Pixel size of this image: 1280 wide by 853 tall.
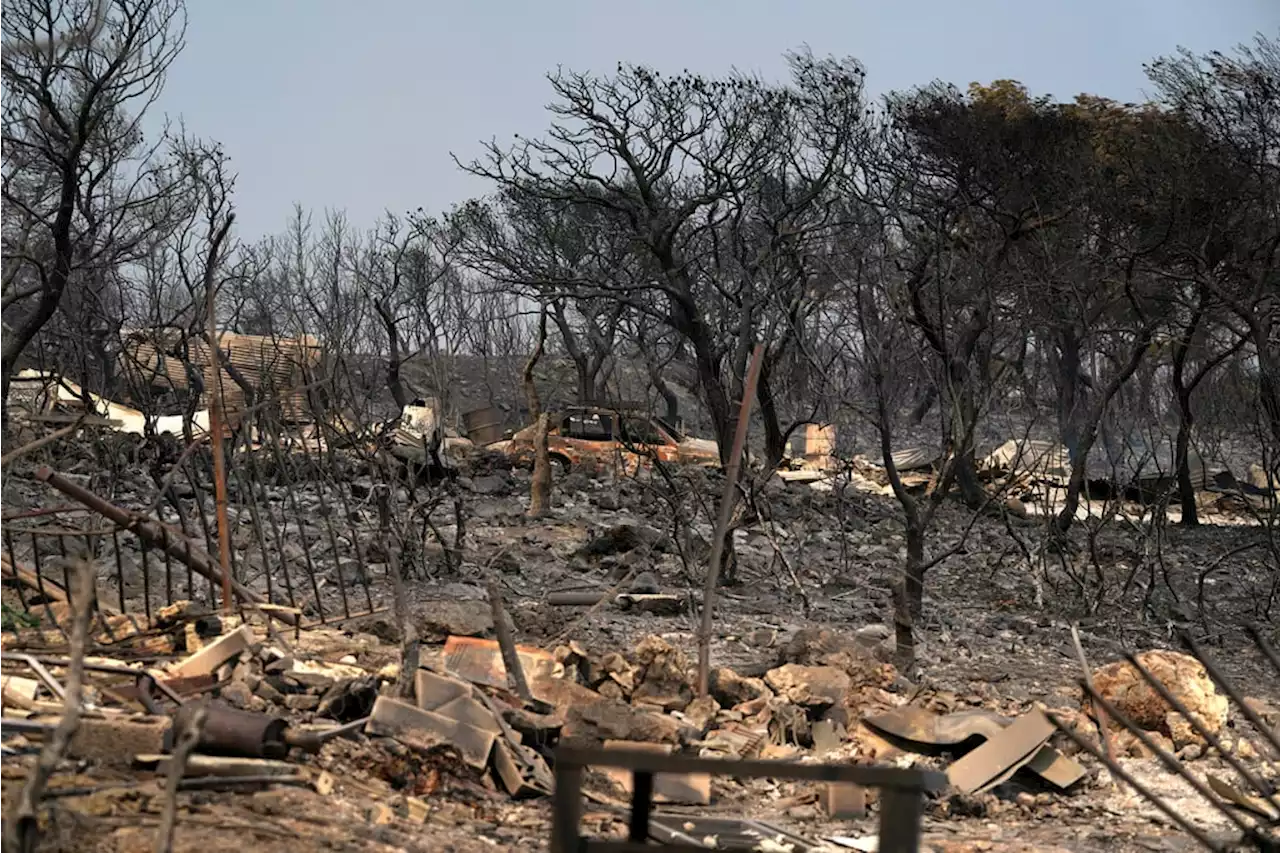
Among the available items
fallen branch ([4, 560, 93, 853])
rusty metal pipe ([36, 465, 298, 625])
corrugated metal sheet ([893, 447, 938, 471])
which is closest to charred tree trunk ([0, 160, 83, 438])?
rusty metal pipe ([36, 465, 298, 625])

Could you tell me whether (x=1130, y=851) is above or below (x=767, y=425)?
below

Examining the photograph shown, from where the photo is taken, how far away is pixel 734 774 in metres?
2.08

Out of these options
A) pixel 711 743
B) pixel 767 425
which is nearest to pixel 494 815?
pixel 711 743

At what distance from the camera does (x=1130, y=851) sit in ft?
14.5

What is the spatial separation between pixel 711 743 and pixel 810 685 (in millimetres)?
746

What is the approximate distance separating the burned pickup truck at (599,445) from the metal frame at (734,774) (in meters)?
12.0

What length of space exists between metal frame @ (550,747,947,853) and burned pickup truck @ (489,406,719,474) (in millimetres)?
11995

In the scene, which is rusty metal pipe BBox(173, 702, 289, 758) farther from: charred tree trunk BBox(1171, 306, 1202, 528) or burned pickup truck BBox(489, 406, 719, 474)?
burned pickup truck BBox(489, 406, 719, 474)

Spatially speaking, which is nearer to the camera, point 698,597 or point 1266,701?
point 1266,701

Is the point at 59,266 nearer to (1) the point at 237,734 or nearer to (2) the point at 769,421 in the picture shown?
(2) the point at 769,421

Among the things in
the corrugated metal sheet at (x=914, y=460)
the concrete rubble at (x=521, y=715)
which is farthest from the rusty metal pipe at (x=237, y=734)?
the corrugated metal sheet at (x=914, y=460)

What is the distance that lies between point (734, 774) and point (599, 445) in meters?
16.5

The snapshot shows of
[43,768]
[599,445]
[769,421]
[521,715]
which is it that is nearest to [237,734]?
[521,715]

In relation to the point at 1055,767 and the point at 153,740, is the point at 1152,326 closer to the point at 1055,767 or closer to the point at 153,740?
the point at 1055,767
